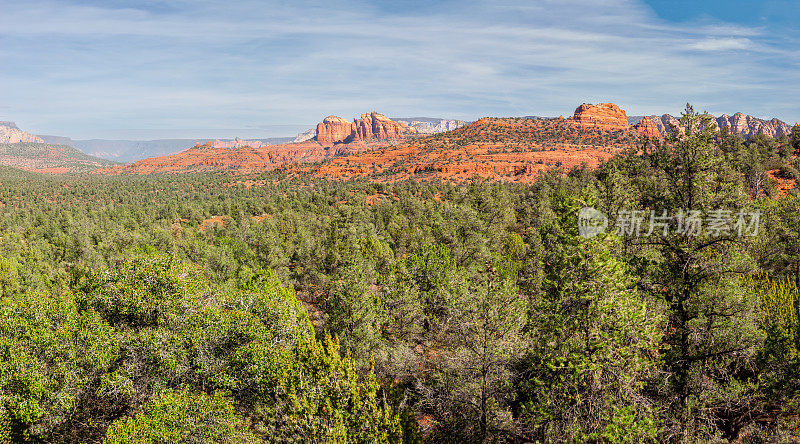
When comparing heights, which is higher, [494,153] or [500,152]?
Result: [500,152]

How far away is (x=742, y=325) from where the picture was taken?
17.3 m

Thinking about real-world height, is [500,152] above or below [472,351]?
above

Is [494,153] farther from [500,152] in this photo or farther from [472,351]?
[472,351]

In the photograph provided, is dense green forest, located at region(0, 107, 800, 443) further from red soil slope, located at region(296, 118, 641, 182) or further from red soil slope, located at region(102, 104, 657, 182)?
red soil slope, located at region(296, 118, 641, 182)

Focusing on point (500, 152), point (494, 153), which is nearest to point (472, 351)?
point (494, 153)

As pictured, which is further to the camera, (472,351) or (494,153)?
(494,153)

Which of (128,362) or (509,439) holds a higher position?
(128,362)

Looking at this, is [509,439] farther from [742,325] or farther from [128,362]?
[128,362]

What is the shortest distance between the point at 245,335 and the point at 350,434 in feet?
29.2

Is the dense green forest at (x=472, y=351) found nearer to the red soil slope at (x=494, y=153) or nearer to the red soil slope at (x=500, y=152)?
the red soil slope at (x=500, y=152)

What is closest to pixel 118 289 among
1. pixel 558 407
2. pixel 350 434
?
pixel 350 434

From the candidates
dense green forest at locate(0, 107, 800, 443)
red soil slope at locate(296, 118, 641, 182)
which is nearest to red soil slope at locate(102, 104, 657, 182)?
red soil slope at locate(296, 118, 641, 182)

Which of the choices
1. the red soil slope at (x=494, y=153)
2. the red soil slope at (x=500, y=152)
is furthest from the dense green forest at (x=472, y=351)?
the red soil slope at (x=494, y=153)

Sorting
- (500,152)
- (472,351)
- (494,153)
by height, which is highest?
(500,152)
